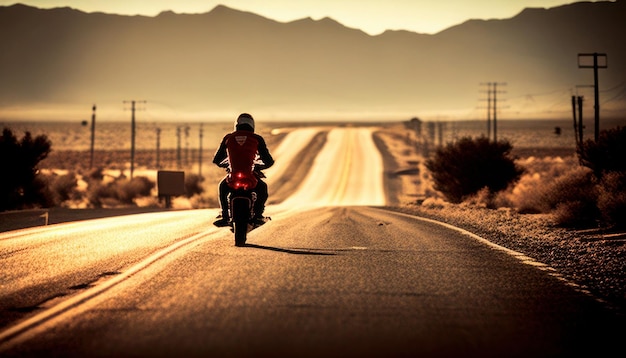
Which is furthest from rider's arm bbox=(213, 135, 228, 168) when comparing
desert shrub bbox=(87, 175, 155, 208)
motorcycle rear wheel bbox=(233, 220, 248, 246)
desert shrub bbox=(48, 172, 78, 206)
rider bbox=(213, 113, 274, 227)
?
desert shrub bbox=(87, 175, 155, 208)

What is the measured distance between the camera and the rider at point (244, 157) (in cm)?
1452

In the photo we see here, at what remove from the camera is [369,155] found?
119312 millimetres

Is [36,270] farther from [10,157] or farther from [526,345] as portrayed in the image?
[10,157]

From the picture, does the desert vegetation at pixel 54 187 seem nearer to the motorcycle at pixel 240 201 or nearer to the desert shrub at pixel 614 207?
the motorcycle at pixel 240 201

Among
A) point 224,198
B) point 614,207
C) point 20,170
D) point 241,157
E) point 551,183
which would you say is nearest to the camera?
point 241,157

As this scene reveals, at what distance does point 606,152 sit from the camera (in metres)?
33.6

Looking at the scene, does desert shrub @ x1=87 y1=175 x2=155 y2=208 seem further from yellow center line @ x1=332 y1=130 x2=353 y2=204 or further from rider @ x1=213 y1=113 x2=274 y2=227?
rider @ x1=213 y1=113 x2=274 y2=227

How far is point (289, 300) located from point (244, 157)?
5.63 metres

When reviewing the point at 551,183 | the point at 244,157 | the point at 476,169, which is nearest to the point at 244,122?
the point at 244,157

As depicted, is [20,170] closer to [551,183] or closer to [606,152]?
[551,183]

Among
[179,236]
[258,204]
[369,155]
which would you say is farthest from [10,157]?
[369,155]

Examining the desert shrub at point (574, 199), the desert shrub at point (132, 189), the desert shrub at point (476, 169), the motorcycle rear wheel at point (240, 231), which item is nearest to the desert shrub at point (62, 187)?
the desert shrub at point (132, 189)

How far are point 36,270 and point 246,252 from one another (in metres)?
3.45

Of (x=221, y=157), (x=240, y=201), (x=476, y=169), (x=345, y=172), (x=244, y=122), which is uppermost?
(x=345, y=172)
